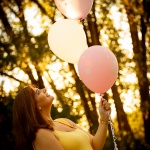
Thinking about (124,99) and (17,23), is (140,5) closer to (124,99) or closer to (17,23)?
(124,99)

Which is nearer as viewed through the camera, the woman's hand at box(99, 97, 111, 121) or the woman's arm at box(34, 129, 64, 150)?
the woman's arm at box(34, 129, 64, 150)

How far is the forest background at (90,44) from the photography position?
8.57m

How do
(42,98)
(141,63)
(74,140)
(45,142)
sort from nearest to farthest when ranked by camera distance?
(45,142)
(74,140)
(42,98)
(141,63)

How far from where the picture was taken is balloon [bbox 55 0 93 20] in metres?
3.37

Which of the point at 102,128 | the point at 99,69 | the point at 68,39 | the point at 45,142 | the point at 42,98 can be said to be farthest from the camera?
the point at 68,39

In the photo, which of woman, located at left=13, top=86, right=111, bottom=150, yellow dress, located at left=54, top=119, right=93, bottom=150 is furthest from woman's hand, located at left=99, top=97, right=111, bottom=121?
yellow dress, located at left=54, top=119, right=93, bottom=150

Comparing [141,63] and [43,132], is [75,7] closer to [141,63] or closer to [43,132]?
[43,132]

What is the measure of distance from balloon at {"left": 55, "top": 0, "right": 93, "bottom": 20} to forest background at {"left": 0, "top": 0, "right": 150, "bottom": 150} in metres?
4.97

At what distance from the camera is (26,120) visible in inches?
94.3

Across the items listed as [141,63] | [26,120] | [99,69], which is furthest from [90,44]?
[26,120]

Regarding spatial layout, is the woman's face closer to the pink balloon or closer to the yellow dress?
the yellow dress

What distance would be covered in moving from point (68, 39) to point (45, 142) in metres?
1.36

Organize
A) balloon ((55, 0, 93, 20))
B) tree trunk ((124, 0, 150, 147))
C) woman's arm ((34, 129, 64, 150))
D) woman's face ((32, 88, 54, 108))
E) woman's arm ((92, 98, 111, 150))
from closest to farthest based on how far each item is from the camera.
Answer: woman's arm ((34, 129, 64, 150))
woman's face ((32, 88, 54, 108))
woman's arm ((92, 98, 111, 150))
balloon ((55, 0, 93, 20))
tree trunk ((124, 0, 150, 147))

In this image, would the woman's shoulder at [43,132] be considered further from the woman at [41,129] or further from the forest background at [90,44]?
the forest background at [90,44]
